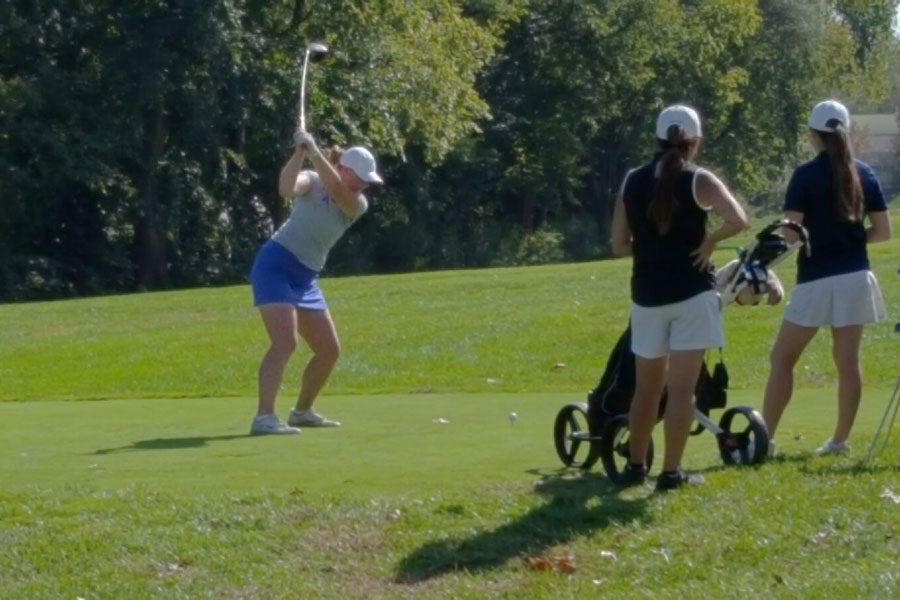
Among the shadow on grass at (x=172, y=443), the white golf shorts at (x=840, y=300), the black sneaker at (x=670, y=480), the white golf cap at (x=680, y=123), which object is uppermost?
the white golf cap at (x=680, y=123)

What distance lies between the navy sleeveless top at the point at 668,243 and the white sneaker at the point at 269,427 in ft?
11.0

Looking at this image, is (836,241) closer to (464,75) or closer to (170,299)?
(170,299)

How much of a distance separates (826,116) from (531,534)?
300 centimetres

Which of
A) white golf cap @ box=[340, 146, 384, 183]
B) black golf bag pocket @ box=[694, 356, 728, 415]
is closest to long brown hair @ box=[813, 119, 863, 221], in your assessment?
black golf bag pocket @ box=[694, 356, 728, 415]

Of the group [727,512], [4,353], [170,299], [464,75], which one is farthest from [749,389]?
[464,75]

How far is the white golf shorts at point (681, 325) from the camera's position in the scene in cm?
739

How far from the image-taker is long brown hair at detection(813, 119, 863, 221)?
28.1ft

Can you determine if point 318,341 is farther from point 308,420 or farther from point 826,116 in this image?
point 826,116

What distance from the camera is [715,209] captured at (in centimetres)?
734

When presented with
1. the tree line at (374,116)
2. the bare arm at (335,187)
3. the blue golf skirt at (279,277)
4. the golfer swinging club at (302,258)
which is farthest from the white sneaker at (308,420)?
the tree line at (374,116)

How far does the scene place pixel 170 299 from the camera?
25078 millimetres

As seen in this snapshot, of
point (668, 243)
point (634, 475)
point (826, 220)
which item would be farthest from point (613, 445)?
point (826, 220)

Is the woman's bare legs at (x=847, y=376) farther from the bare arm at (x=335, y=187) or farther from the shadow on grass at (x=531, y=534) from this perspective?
the bare arm at (x=335, y=187)

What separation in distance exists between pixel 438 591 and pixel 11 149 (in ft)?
106
